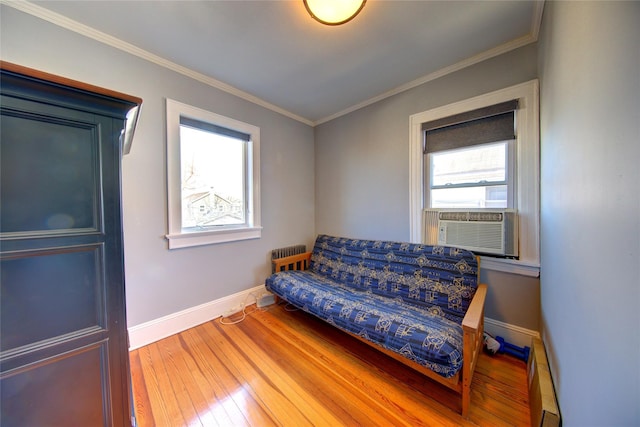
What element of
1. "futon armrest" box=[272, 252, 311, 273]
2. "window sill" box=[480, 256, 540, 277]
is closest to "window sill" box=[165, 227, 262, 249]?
"futon armrest" box=[272, 252, 311, 273]

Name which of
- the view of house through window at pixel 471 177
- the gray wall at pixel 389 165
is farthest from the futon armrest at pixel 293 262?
the view of house through window at pixel 471 177

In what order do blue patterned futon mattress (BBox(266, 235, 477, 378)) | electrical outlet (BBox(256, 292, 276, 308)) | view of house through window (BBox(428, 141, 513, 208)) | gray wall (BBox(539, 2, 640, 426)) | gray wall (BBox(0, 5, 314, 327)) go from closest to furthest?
1. gray wall (BBox(539, 2, 640, 426))
2. blue patterned futon mattress (BBox(266, 235, 477, 378))
3. gray wall (BBox(0, 5, 314, 327))
4. view of house through window (BBox(428, 141, 513, 208))
5. electrical outlet (BBox(256, 292, 276, 308))

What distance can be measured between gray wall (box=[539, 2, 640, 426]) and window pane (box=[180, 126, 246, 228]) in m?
2.55

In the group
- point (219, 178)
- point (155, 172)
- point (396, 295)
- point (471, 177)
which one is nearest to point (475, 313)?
point (396, 295)

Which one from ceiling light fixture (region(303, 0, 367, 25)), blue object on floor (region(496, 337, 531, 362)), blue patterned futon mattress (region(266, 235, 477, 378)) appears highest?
ceiling light fixture (region(303, 0, 367, 25))

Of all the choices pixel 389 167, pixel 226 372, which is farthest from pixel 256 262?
pixel 389 167

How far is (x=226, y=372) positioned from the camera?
154 cm

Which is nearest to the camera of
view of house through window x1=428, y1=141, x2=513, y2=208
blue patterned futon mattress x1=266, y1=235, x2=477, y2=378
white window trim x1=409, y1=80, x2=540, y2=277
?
blue patterned futon mattress x1=266, y1=235, x2=477, y2=378

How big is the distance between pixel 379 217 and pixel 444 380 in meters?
1.57

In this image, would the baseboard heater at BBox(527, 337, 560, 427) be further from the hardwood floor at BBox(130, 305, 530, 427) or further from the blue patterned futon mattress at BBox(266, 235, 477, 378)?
the blue patterned futon mattress at BBox(266, 235, 477, 378)

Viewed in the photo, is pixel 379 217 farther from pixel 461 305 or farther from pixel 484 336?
pixel 484 336

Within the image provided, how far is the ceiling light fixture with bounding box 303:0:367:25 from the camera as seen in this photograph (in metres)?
1.20

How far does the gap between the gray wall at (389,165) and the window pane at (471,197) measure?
307 millimetres

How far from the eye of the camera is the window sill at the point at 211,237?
78.3 inches
